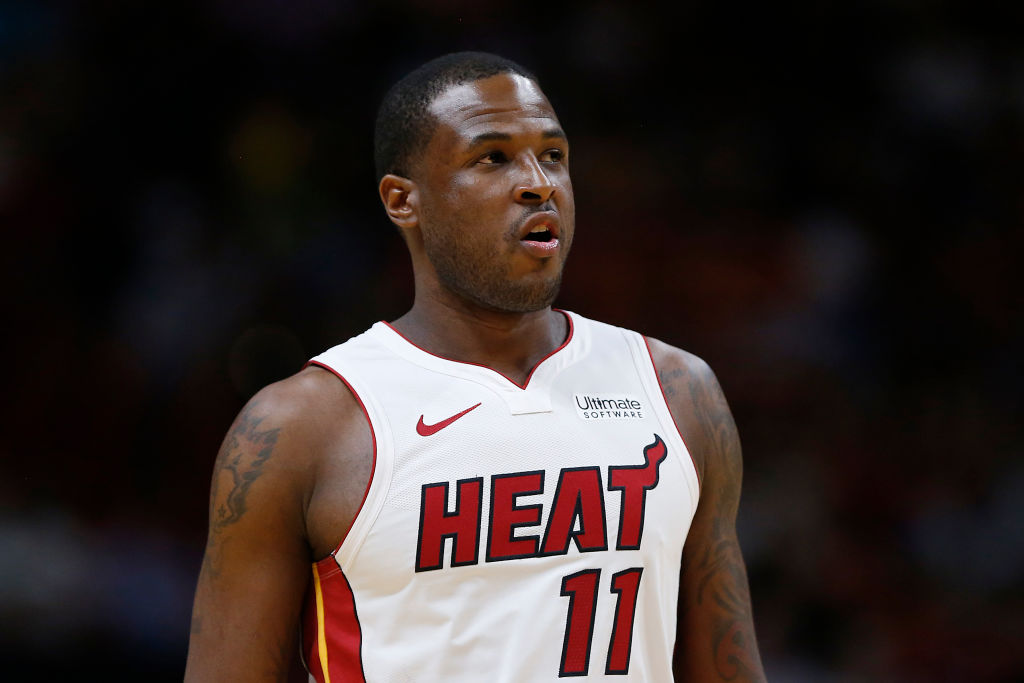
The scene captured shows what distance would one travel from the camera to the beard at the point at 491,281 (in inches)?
89.8

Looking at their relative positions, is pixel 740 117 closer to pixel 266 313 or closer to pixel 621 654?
pixel 266 313

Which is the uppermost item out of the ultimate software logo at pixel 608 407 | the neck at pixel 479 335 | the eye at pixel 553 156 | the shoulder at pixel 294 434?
the eye at pixel 553 156

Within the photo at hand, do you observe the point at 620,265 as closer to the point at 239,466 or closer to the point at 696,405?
the point at 696,405

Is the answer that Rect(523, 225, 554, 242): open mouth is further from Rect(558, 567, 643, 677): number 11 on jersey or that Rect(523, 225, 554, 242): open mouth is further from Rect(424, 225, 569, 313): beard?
Rect(558, 567, 643, 677): number 11 on jersey

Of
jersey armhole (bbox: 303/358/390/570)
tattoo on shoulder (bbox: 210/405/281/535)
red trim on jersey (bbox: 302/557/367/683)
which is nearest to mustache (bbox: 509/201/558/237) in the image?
jersey armhole (bbox: 303/358/390/570)

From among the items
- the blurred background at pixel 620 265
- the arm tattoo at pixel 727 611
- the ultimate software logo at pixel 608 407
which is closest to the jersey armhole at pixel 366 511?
the ultimate software logo at pixel 608 407

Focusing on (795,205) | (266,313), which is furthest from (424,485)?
(795,205)

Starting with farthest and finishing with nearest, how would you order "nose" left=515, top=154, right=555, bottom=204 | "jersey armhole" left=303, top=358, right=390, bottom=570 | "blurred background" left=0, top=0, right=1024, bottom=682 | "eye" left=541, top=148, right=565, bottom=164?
"blurred background" left=0, top=0, right=1024, bottom=682 → "eye" left=541, top=148, right=565, bottom=164 → "nose" left=515, top=154, right=555, bottom=204 → "jersey armhole" left=303, top=358, right=390, bottom=570

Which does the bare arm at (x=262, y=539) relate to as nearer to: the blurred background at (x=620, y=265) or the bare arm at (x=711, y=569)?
the bare arm at (x=711, y=569)

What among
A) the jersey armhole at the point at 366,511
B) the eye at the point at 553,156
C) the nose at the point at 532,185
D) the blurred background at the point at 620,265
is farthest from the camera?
the blurred background at the point at 620,265

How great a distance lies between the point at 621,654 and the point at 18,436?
3.10 metres

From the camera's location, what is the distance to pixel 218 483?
6.98ft

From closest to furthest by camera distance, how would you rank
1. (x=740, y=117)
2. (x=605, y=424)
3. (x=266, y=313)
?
(x=605, y=424) → (x=266, y=313) → (x=740, y=117)

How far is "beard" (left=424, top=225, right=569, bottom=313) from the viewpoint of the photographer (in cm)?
228
